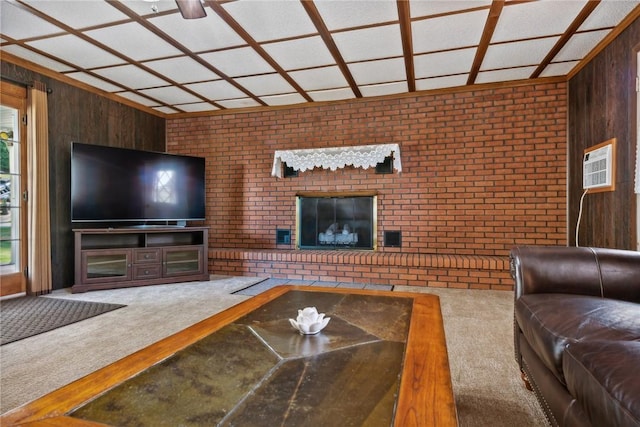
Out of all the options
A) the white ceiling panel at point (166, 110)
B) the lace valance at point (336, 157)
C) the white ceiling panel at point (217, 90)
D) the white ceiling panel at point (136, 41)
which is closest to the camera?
the white ceiling panel at point (136, 41)

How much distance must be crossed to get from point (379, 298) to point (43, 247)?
141 inches

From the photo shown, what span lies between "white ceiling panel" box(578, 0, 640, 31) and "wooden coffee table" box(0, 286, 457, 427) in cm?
268

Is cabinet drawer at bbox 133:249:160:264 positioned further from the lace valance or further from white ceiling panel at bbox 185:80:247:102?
white ceiling panel at bbox 185:80:247:102

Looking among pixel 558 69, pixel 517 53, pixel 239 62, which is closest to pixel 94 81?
pixel 239 62

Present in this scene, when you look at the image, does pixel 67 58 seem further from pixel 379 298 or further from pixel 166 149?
pixel 379 298

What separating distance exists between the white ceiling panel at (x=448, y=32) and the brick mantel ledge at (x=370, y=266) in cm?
217

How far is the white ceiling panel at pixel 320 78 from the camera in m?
3.55

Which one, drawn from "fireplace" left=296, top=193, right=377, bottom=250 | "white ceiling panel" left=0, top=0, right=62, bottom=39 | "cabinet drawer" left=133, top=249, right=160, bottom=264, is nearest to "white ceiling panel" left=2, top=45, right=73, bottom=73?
"white ceiling panel" left=0, top=0, right=62, bottom=39

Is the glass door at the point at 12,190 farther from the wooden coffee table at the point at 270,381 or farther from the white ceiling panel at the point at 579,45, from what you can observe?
the white ceiling panel at the point at 579,45

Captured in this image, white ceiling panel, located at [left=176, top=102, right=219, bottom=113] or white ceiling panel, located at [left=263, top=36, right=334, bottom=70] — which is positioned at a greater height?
white ceiling panel, located at [left=176, top=102, right=219, bottom=113]

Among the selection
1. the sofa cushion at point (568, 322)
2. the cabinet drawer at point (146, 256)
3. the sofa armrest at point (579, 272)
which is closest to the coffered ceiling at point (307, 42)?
the sofa armrest at point (579, 272)

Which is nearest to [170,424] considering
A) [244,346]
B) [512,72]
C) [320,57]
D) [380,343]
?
[244,346]

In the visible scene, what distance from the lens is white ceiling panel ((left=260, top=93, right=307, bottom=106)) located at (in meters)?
4.33

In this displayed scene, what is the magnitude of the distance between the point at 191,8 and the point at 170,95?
2828 millimetres
